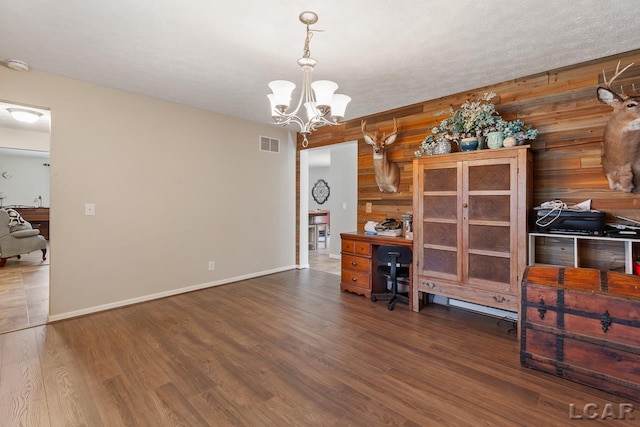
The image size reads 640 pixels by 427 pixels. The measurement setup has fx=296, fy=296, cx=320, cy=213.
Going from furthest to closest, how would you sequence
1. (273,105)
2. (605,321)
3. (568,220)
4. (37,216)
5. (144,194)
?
(37,216), (144,194), (568,220), (273,105), (605,321)

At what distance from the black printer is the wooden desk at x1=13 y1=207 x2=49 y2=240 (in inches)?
414

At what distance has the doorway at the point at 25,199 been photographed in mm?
3301

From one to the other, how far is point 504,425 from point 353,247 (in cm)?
247

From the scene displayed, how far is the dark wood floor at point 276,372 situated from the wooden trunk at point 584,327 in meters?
0.11

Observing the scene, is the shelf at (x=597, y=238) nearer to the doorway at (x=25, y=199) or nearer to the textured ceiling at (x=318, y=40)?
the textured ceiling at (x=318, y=40)

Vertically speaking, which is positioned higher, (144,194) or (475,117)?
(475,117)

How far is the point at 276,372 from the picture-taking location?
2137 millimetres

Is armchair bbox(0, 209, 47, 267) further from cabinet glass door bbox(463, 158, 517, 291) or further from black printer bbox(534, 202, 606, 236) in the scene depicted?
black printer bbox(534, 202, 606, 236)

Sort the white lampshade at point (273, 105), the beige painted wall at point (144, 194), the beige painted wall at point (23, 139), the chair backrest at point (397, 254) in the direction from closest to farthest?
the white lampshade at point (273, 105)
the beige painted wall at point (144, 194)
the chair backrest at point (397, 254)
the beige painted wall at point (23, 139)

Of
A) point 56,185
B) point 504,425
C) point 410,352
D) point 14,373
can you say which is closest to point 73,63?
point 56,185

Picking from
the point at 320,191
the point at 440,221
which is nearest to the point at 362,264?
the point at 440,221

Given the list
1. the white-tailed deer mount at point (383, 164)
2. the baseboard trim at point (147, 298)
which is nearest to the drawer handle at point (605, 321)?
the white-tailed deer mount at point (383, 164)

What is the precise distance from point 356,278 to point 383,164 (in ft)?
5.01

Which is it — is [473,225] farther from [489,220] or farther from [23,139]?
[23,139]
